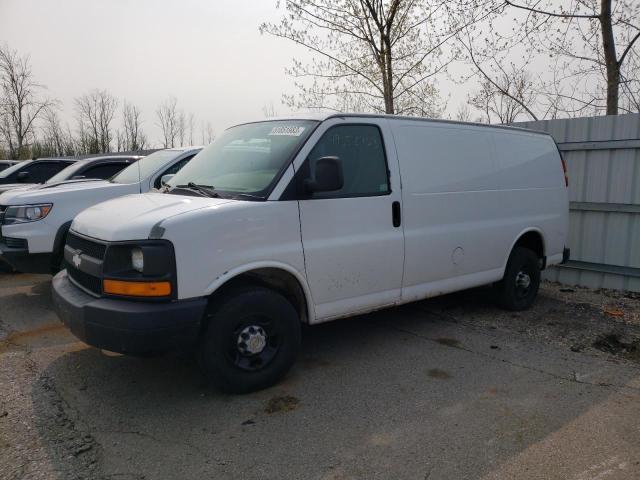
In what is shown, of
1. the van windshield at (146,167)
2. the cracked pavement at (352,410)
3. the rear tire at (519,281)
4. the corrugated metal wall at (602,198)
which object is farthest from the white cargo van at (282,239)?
the van windshield at (146,167)

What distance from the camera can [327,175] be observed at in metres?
3.77

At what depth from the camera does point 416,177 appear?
4.70m

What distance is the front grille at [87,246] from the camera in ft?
11.8

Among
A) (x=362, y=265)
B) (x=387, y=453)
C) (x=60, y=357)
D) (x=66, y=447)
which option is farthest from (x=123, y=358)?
(x=387, y=453)

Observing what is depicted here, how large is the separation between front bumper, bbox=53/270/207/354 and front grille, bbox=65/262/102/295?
0.12 meters

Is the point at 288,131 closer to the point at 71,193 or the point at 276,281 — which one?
the point at 276,281

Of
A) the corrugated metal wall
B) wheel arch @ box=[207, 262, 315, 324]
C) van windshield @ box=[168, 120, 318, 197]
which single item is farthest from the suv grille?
the corrugated metal wall

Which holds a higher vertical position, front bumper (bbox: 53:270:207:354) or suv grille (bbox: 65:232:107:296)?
suv grille (bbox: 65:232:107:296)

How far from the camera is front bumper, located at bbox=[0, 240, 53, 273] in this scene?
596cm

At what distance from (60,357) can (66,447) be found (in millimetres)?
1605

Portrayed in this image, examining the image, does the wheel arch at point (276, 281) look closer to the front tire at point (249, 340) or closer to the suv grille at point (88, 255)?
the front tire at point (249, 340)

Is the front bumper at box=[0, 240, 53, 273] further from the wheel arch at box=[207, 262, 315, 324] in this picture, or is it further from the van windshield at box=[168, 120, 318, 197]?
the wheel arch at box=[207, 262, 315, 324]

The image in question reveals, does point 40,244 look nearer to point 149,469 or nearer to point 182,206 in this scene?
point 182,206

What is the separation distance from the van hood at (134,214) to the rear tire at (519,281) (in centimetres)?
354
